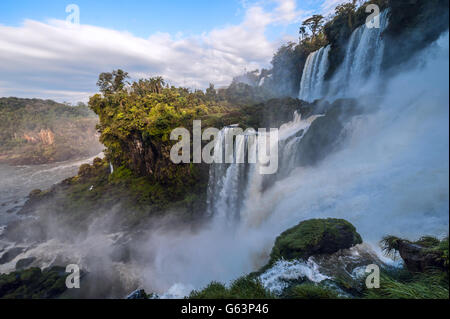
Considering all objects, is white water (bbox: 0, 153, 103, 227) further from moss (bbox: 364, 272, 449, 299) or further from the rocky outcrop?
the rocky outcrop

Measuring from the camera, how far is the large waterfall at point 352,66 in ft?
42.7

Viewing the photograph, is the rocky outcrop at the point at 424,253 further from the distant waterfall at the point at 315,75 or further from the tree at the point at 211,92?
the tree at the point at 211,92

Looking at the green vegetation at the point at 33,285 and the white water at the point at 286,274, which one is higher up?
the white water at the point at 286,274

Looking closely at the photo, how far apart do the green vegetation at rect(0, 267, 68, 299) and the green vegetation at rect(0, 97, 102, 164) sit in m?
47.2

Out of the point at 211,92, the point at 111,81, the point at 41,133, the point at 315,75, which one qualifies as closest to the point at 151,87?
the point at 111,81

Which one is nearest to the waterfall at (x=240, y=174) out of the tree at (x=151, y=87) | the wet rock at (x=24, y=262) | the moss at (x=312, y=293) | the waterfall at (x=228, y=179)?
the waterfall at (x=228, y=179)

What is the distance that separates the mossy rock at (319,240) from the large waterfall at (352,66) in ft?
39.5

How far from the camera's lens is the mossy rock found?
577 centimetres

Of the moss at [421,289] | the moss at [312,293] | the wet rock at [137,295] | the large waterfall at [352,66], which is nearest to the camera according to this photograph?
the moss at [421,289]

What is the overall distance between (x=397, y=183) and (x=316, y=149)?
4733 mm

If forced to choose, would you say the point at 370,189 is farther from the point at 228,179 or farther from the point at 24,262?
the point at 24,262

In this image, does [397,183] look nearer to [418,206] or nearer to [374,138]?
[418,206]

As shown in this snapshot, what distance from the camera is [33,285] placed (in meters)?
10.6

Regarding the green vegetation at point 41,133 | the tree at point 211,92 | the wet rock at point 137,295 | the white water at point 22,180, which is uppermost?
the tree at point 211,92
